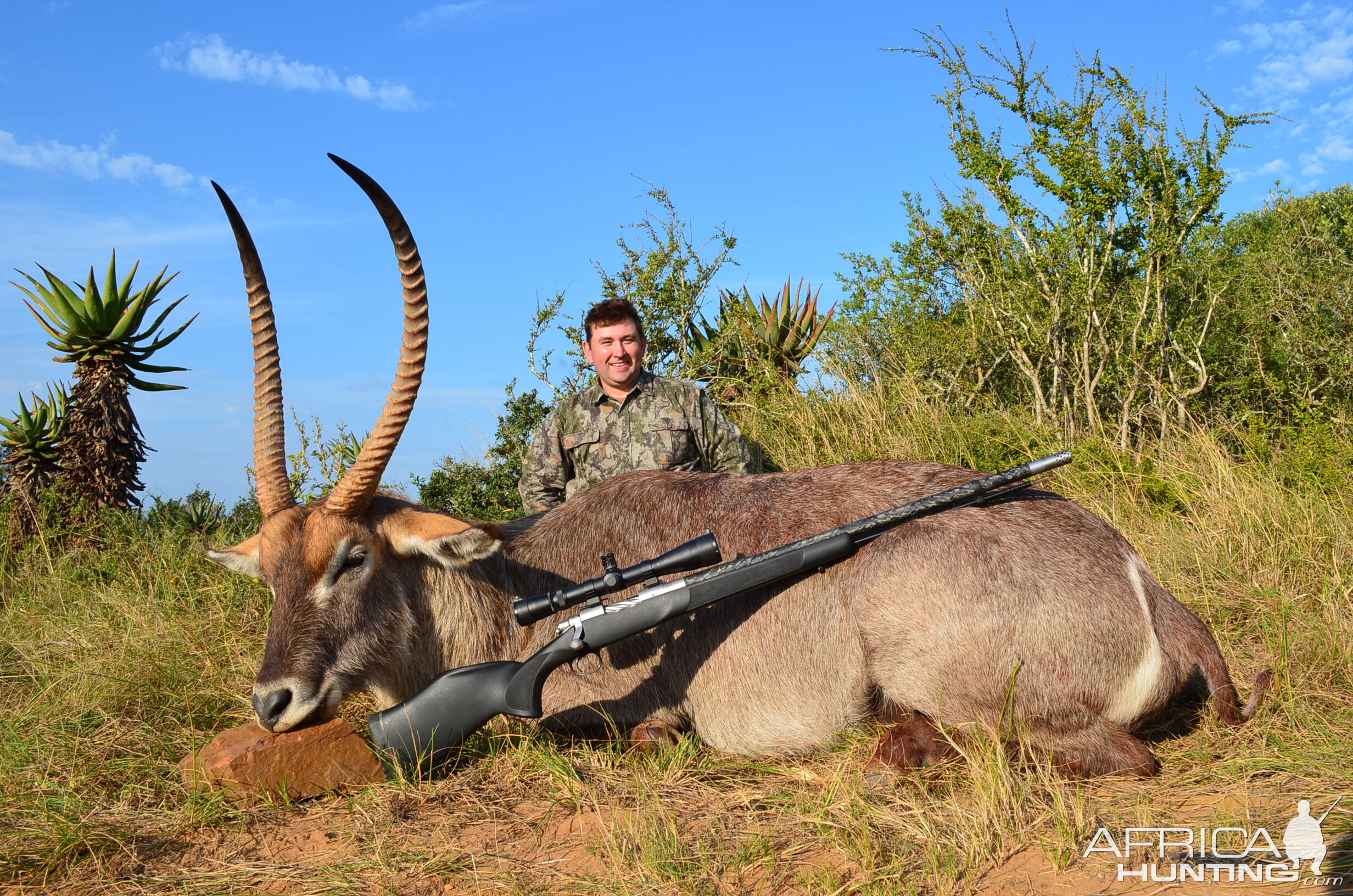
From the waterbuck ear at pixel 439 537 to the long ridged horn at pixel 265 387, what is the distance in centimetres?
54

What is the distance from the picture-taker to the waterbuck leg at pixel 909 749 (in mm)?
3805

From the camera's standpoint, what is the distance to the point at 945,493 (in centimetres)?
408

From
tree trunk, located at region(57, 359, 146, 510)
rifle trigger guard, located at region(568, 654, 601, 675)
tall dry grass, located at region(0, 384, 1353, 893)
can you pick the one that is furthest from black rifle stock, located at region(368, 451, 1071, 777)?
tree trunk, located at region(57, 359, 146, 510)

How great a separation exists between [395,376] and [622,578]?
1.39 metres

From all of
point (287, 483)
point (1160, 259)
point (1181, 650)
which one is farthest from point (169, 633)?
point (1160, 259)

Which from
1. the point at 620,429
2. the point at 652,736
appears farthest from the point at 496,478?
the point at 652,736

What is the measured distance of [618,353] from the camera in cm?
681

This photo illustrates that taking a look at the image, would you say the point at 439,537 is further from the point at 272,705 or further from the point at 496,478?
A: the point at 496,478

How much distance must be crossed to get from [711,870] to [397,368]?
251 centimetres

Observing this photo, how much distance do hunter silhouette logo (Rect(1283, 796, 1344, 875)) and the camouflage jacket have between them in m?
4.36

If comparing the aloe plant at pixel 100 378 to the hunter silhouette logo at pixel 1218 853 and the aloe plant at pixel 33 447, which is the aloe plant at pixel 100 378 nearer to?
the aloe plant at pixel 33 447

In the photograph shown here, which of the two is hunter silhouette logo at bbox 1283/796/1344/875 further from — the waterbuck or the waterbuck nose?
the waterbuck nose

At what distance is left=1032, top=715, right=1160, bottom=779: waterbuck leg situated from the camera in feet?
12.3

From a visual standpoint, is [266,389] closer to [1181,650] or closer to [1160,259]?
[1181,650]
